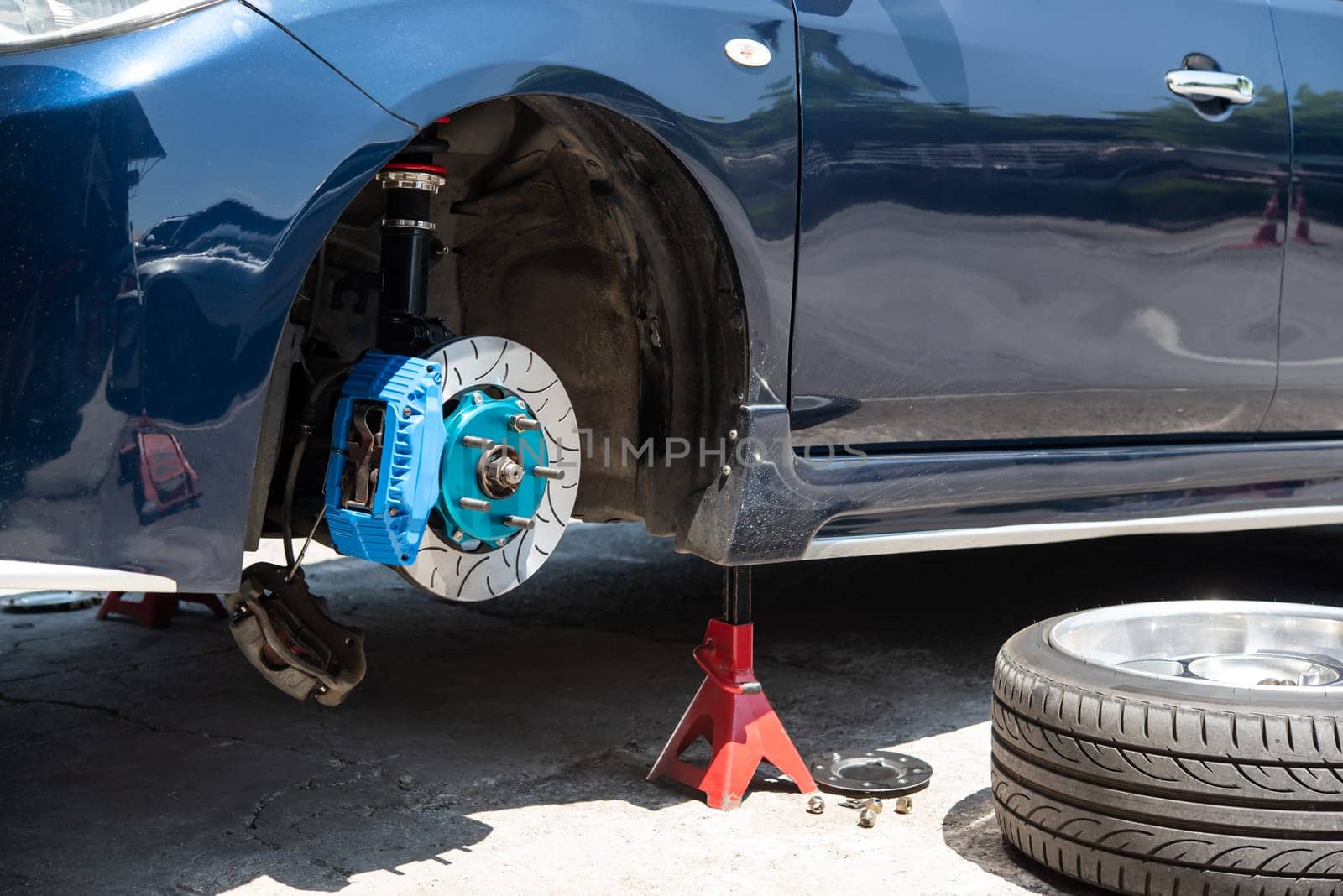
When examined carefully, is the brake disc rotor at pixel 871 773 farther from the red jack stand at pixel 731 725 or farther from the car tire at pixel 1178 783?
the car tire at pixel 1178 783

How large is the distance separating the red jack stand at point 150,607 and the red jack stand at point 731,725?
142cm

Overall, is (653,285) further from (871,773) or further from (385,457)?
(871,773)

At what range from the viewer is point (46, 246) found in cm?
138

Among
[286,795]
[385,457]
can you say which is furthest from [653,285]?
[286,795]

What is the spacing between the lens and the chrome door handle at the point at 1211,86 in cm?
225

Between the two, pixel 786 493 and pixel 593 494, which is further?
pixel 593 494

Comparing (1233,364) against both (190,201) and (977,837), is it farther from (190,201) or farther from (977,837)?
(190,201)

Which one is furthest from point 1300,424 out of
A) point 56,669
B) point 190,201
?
point 56,669

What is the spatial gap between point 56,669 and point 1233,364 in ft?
7.70

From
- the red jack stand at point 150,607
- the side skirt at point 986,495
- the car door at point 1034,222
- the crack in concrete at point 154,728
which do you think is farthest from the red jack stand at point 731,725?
the red jack stand at point 150,607

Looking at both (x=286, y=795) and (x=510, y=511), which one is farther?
(x=286, y=795)

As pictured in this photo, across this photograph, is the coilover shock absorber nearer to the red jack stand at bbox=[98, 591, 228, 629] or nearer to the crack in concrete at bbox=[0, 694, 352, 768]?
the crack in concrete at bbox=[0, 694, 352, 768]

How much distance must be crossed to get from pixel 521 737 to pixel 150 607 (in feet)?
3.81

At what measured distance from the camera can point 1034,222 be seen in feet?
6.95
